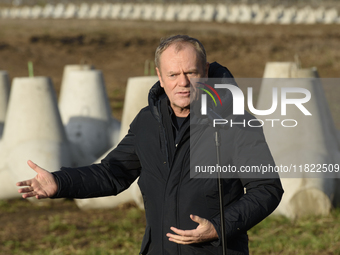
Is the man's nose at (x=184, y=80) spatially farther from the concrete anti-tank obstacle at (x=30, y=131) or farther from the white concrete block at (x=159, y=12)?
the white concrete block at (x=159, y=12)

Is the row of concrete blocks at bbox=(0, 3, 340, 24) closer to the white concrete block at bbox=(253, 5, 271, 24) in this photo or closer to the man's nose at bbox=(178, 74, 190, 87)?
the white concrete block at bbox=(253, 5, 271, 24)

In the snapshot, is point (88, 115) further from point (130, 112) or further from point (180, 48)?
point (180, 48)

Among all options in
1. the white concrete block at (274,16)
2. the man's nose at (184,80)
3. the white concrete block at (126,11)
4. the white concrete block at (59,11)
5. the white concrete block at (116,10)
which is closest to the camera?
the man's nose at (184,80)

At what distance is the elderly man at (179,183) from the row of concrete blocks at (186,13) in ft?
100

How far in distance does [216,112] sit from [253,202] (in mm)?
383

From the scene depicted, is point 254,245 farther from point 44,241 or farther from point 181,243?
point 181,243

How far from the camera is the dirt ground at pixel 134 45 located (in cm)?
2042

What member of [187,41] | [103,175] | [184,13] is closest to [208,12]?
[184,13]

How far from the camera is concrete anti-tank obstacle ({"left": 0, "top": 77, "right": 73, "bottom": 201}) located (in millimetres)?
6801

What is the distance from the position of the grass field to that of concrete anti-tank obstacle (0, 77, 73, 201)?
0.57 meters

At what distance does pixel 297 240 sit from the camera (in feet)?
17.1

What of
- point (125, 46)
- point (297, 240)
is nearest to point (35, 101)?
point (297, 240)

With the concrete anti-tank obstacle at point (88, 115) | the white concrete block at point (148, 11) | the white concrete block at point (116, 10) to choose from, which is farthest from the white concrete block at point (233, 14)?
the concrete anti-tank obstacle at point (88, 115)

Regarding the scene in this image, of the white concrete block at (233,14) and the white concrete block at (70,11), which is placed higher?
the white concrete block at (70,11)
